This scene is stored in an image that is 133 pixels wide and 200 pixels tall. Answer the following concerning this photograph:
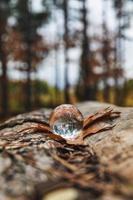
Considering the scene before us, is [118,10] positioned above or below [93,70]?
above

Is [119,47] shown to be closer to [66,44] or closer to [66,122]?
[66,44]

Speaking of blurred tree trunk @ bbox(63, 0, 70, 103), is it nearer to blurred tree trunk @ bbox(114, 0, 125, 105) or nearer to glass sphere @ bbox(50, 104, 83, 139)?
blurred tree trunk @ bbox(114, 0, 125, 105)

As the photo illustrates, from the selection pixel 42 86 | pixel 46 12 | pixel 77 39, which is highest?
pixel 46 12

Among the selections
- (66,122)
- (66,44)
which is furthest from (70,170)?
(66,44)

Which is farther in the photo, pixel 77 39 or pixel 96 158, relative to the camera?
pixel 77 39

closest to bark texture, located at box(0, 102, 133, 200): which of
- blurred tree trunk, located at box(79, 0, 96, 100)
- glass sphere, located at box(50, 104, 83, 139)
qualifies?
glass sphere, located at box(50, 104, 83, 139)

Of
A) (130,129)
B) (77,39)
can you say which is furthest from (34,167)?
(77,39)

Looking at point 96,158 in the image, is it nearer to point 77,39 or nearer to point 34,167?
point 34,167
